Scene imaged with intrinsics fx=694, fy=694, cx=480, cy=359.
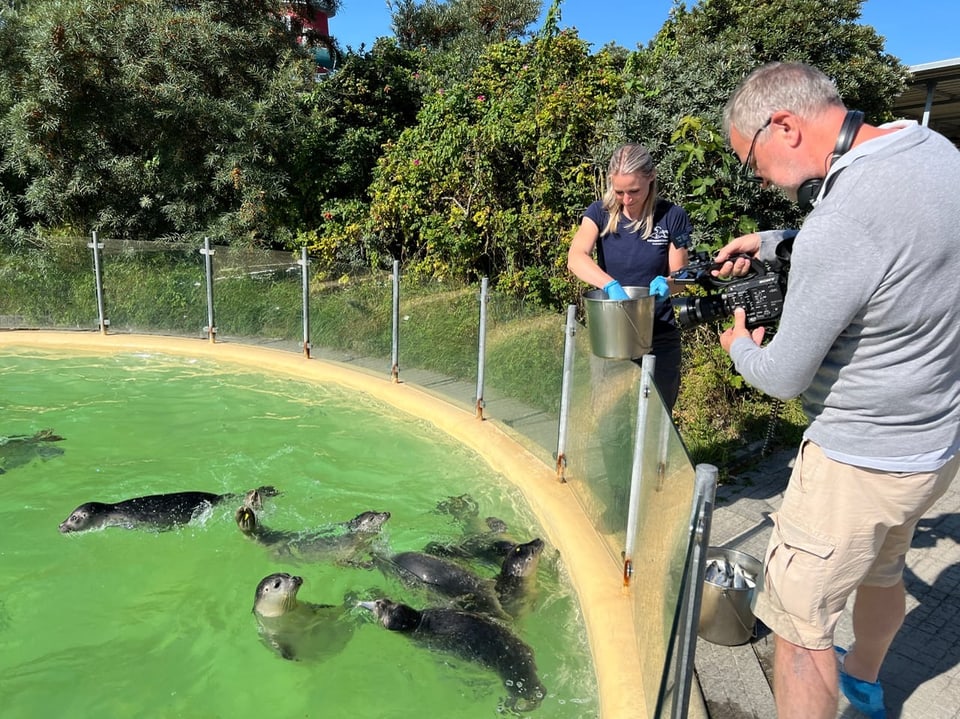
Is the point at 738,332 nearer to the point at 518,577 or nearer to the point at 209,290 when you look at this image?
the point at 518,577

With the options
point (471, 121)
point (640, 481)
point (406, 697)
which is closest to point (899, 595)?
point (640, 481)

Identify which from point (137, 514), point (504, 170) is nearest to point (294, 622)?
point (137, 514)

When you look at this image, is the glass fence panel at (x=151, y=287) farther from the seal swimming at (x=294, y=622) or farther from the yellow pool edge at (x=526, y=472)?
the seal swimming at (x=294, y=622)

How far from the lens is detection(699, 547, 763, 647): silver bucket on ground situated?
291 centimetres

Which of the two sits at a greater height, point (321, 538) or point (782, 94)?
point (782, 94)

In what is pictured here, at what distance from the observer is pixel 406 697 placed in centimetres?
308

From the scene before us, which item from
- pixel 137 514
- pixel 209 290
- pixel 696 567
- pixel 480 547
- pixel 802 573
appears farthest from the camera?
pixel 209 290

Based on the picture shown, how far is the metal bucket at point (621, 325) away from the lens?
10.4 feet

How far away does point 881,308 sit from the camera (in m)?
1.72

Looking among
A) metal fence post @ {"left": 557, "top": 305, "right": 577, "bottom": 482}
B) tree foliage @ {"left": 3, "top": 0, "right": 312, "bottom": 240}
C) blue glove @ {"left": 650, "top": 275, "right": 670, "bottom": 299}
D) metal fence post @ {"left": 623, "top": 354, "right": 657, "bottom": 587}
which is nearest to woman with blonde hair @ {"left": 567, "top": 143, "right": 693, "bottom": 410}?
blue glove @ {"left": 650, "top": 275, "right": 670, "bottom": 299}

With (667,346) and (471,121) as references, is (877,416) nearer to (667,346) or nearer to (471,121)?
(667,346)

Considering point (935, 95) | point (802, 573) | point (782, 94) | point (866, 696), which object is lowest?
point (866, 696)

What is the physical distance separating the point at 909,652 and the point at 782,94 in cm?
242

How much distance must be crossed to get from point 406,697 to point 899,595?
2.01 meters
